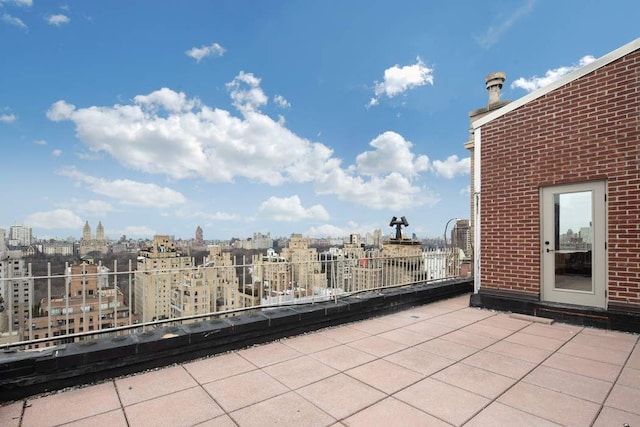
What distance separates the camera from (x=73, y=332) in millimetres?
2746

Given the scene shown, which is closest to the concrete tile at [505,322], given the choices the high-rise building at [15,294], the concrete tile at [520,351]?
the concrete tile at [520,351]

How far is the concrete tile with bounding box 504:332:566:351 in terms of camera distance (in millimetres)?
3412

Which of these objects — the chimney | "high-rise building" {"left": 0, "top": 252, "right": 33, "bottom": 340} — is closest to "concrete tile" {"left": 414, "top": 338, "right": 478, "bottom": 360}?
"high-rise building" {"left": 0, "top": 252, "right": 33, "bottom": 340}

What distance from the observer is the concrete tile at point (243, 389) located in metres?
2.18

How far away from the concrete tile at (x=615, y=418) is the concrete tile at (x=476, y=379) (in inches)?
21.9

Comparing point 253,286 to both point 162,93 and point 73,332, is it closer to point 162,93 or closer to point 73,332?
point 73,332

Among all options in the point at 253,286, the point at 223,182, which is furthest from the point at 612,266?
the point at 223,182

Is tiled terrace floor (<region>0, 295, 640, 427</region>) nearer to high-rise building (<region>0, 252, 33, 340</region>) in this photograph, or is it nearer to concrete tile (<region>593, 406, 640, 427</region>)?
concrete tile (<region>593, 406, 640, 427</region>)

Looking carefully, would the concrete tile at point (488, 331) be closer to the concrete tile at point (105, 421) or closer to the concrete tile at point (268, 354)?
the concrete tile at point (268, 354)

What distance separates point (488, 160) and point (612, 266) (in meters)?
2.32

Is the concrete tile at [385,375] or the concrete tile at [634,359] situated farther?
the concrete tile at [634,359]

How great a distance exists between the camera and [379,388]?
2381 millimetres

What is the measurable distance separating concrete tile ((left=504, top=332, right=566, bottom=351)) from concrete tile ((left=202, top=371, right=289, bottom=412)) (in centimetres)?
291

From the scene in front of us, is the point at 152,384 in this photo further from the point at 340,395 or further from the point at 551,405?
the point at 551,405
